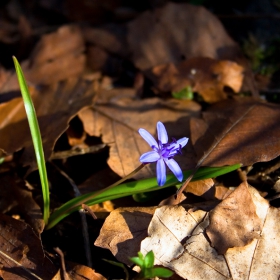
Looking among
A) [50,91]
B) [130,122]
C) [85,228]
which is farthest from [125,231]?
[50,91]

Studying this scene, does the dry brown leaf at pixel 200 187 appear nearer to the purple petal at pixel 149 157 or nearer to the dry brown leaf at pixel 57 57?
the purple petal at pixel 149 157

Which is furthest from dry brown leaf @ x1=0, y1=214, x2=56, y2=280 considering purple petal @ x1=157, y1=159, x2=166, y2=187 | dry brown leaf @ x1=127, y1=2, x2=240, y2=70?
dry brown leaf @ x1=127, y1=2, x2=240, y2=70

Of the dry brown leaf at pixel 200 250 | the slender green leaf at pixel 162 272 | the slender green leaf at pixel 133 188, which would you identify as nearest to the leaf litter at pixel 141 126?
the dry brown leaf at pixel 200 250

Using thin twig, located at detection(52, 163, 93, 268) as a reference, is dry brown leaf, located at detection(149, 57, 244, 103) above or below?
above

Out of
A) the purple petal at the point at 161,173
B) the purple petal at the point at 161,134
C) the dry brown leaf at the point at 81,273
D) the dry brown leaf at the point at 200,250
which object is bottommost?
the dry brown leaf at the point at 81,273

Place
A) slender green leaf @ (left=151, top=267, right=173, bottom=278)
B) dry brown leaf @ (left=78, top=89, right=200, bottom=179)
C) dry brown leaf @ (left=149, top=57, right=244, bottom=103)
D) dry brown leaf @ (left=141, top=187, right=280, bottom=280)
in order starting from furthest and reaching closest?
dry brown leaf @ (left=149, top=57, right=244, bottom=103) → dry brown leaf @ (left=78, top=89, right=200, bottom=179) → dry brown leaf @ (left=141, top=187, right=280, bottom=280) → slender green leaf @ (left=151, top=267, right=173, bottom=278)

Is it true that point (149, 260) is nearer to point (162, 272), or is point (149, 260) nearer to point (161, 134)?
point (162, 272)

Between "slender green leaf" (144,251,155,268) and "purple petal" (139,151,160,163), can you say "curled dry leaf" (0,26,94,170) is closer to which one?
"purple petal" (139,151,160,163)
